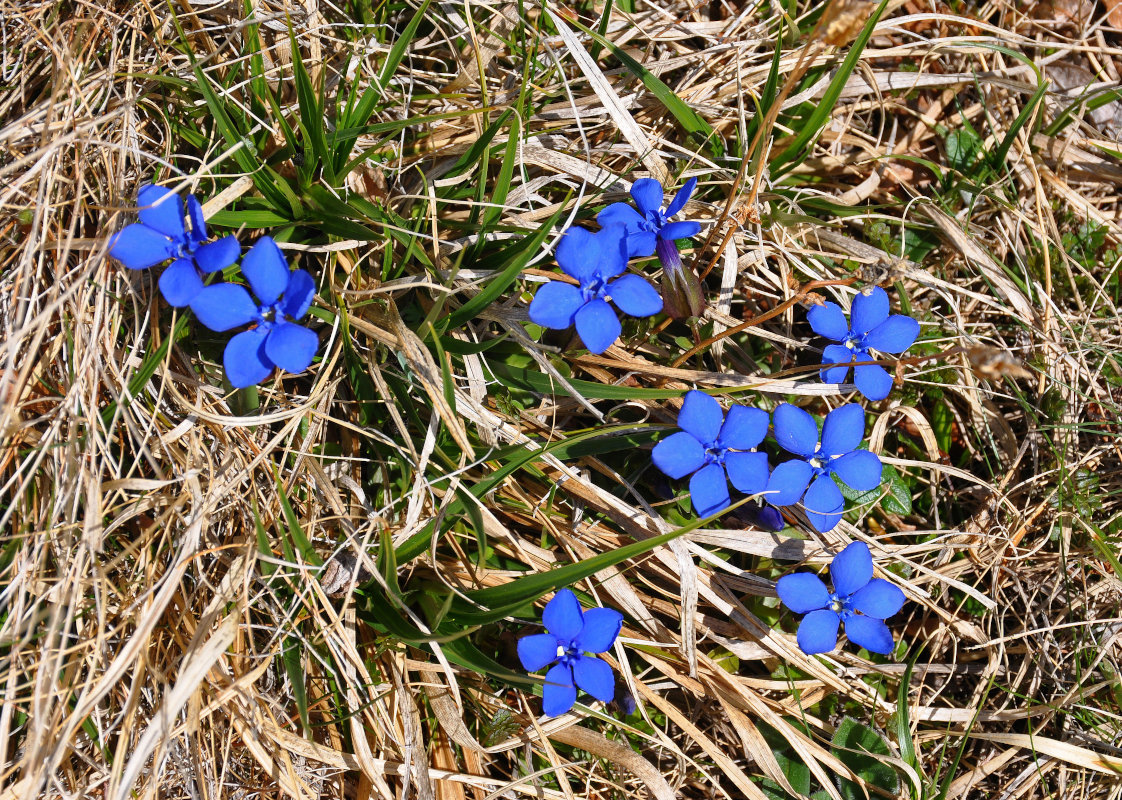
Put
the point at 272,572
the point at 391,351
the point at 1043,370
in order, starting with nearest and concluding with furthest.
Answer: the point at 272,572 < the point at 391,351 < the point at 1043,370

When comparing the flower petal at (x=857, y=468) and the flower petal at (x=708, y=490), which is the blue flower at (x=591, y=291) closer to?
the flower petal at (x=708, y=490)

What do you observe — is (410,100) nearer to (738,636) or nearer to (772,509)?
(772,509)

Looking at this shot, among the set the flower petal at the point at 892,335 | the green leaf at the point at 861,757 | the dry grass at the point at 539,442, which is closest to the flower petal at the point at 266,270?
the dry grass at the point at 539,442

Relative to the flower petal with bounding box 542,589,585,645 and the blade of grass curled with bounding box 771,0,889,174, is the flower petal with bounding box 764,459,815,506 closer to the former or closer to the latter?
the flower petal with bounding box 542,589,585,645

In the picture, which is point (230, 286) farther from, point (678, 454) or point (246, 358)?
point (678, 454)

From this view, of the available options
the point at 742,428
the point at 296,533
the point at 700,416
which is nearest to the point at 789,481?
the point at 742,428

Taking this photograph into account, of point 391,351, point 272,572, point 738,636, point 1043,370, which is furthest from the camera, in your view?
point 1043,370

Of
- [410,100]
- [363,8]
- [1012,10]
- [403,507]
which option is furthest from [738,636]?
[1012,10]

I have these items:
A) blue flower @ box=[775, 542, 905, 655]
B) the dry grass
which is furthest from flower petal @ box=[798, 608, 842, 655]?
the dry grass
